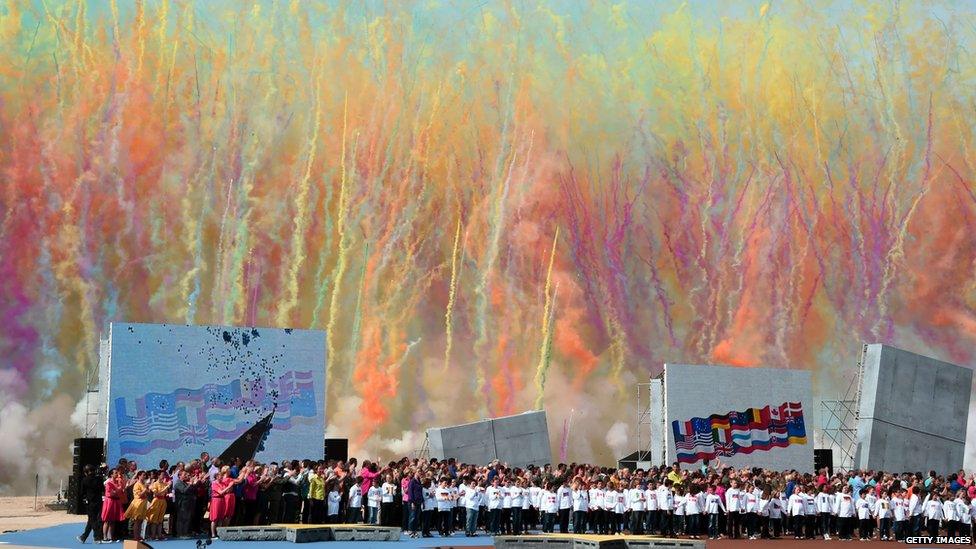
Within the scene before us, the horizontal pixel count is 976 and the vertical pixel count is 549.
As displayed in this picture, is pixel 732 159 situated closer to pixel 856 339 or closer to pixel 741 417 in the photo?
pixel 856 339

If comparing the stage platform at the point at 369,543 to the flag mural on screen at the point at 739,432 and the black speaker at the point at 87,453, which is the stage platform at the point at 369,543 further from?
the flag mural on screen at the point at 739,432

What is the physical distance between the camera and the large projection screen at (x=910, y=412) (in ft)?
146

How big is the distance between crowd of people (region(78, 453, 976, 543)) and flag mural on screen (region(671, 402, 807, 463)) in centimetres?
506

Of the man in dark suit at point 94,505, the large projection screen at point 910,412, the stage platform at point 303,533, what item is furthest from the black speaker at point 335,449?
the large projection screen at point 910,412

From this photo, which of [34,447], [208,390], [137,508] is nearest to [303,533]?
[137,508]

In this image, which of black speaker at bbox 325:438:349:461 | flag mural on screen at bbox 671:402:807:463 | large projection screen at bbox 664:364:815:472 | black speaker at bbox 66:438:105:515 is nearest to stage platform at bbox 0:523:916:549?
black speaker at bbox 66:438:105:515

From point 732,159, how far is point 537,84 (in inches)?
465

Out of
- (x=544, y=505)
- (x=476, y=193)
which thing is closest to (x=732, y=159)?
(x=476, y=193)

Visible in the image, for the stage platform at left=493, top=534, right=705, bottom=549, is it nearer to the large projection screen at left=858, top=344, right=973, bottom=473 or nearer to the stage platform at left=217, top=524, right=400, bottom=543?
the stage platform at left=217, top=524, right=400, bottom=543

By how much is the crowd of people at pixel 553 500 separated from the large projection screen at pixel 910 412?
686 centimetres

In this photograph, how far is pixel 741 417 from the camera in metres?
44.0

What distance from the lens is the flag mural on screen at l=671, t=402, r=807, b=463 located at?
4259cm

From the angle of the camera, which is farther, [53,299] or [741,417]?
[53,299]

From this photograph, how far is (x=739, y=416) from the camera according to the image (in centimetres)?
4394
